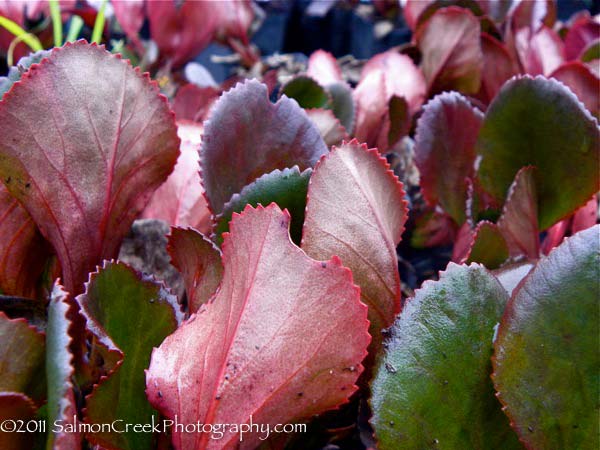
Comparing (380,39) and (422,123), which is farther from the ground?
(422,123)

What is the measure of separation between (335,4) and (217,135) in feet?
5.36

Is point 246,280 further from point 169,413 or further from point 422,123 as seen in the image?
point 422,123

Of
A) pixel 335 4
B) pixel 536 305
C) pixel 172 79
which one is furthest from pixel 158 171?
pixel 335 4

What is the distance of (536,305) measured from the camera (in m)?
0.34

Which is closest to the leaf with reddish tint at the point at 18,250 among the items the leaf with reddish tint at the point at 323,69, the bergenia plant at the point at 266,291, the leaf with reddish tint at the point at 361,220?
the bergenia plant at the point at 266,291

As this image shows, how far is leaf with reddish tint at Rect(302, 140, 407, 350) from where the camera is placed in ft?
1.17

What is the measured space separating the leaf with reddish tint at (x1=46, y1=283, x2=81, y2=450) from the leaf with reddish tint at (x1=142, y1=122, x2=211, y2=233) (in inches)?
10.0

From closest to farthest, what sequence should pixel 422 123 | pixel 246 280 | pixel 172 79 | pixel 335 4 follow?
pixel 246 280
pixel 422 123
pixel 172 79
pixel 335 4

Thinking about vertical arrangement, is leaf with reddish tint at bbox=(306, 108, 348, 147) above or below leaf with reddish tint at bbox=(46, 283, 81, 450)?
below

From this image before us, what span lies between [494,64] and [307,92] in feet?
1.22

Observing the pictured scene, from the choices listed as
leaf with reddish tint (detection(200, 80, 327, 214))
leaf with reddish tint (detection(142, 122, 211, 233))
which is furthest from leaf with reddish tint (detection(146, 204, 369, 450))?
leaf with reddish tint (detection(142, 122, 211, 233))

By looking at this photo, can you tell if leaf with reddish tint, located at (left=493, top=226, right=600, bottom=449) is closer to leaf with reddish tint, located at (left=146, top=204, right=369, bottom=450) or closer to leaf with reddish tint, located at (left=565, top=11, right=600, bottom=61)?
leaf with reddish tint, located at (left=146, top=204, right=369, bottom=450)

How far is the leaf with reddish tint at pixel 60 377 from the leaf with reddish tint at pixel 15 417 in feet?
0.15

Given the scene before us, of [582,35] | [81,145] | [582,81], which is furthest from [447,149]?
[582,35]
